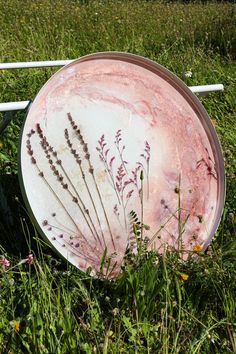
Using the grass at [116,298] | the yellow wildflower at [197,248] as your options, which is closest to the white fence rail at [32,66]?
the grass at [116,298]

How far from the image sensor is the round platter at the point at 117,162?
2506 mm

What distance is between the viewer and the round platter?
2.51 metres

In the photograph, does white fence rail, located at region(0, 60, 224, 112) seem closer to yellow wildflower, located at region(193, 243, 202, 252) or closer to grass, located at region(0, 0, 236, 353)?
grass, located at region(0, 0, 236, 353)

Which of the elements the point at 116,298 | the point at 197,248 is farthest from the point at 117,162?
the point at 116,298

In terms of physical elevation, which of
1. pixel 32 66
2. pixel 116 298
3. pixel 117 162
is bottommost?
pixel 116 298

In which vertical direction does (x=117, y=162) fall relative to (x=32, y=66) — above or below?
below

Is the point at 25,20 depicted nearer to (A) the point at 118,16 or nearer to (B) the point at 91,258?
(A) the point at 118,16

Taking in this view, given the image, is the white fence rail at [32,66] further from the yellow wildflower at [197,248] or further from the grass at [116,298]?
the yellow wildflower at [197,248]

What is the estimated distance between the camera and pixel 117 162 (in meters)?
2.70

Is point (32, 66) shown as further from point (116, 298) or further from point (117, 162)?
point (116, 298)

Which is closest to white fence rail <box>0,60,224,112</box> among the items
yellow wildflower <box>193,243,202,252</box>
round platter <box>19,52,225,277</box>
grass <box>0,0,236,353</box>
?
round platter <box>19,52,225,277</box>

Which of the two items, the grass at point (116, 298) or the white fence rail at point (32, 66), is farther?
the white fence rail at point (32, 66)

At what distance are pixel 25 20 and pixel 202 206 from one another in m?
4.11

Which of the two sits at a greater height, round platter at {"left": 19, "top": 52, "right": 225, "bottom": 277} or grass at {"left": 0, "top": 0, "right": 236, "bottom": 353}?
round platter at {"left": 19, "top": 52, "right": 225, "bottom": 277}
